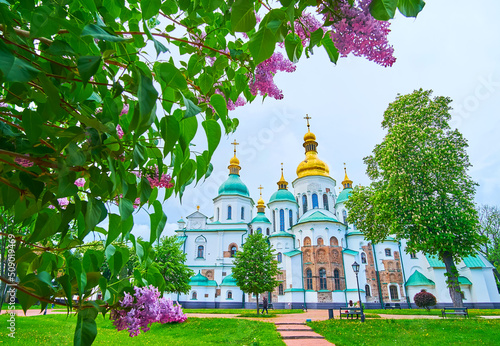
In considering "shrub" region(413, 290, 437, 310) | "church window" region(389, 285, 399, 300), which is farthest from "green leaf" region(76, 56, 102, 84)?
"church window" region(389, 285, 399, 300)

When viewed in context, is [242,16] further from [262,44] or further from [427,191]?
[427,191]

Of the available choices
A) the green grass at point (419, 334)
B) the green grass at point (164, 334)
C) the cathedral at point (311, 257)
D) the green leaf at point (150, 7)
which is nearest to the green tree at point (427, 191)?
the green grass at point (419, 334)

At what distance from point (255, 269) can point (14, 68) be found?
25.6 meters

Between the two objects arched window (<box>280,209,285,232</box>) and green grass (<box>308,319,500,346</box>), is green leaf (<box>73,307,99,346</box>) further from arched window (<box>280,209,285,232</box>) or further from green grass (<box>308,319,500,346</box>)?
arched window (<box>280,209,285,232</box>)

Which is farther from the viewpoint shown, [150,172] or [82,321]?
[150,172]

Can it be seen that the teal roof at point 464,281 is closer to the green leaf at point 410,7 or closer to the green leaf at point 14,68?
the green leaf at point 410,7

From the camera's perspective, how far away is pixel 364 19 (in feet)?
4.64

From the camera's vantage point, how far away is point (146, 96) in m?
0.89

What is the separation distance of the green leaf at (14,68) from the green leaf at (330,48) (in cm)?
120

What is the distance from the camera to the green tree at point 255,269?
2466cm

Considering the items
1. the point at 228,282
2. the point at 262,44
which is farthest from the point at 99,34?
the point at 228,282

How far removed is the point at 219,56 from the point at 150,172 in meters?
0.79

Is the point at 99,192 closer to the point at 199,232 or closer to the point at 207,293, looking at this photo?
the point at 207,293

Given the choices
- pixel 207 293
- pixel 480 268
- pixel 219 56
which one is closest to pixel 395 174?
pixel 219 56
